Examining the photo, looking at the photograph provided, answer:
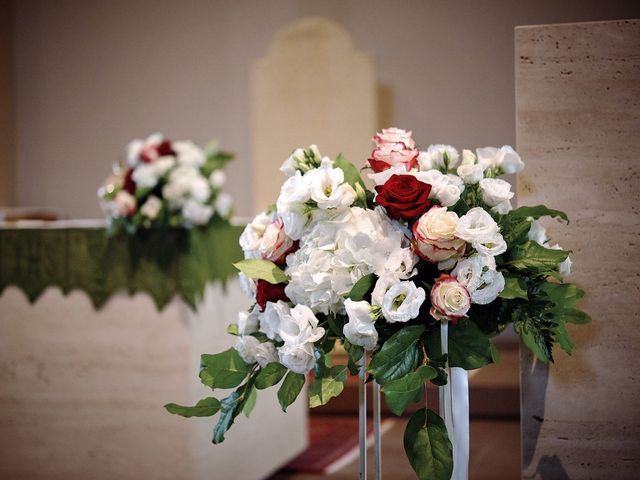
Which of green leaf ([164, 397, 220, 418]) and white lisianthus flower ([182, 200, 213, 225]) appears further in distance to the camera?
white lisianthus flower ([182, 200, 213, 225])

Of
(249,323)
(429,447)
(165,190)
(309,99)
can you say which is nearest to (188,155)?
(165,190)

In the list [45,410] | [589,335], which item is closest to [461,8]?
[45,410]

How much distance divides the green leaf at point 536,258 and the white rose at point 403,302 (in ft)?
0.67

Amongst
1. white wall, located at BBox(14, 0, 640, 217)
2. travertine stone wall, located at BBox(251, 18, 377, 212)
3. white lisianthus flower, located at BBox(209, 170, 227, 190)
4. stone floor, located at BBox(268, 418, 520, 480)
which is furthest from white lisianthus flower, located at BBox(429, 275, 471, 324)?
white wall, located at BBox(14, 0, 640, 217)

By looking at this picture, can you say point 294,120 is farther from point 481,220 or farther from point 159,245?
point 481,220

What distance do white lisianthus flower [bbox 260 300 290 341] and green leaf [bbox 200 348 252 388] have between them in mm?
72

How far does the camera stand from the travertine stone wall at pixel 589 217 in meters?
A: 1.50

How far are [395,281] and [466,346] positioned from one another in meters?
0.15

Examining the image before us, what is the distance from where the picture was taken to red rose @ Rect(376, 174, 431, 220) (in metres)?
1.22

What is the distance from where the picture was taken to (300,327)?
4.00 ft

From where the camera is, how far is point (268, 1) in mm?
6668

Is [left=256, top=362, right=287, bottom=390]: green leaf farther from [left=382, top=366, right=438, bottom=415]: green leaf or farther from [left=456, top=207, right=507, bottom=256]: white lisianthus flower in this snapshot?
[left=456, top=207, right=507, bottom=256]: white lisianthus flower

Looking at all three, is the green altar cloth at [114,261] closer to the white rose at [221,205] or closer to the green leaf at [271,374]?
the white rose at [221,205]

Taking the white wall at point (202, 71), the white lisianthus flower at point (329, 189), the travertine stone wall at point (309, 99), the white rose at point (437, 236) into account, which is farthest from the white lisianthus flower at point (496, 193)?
the white wall at point (202, 71)
